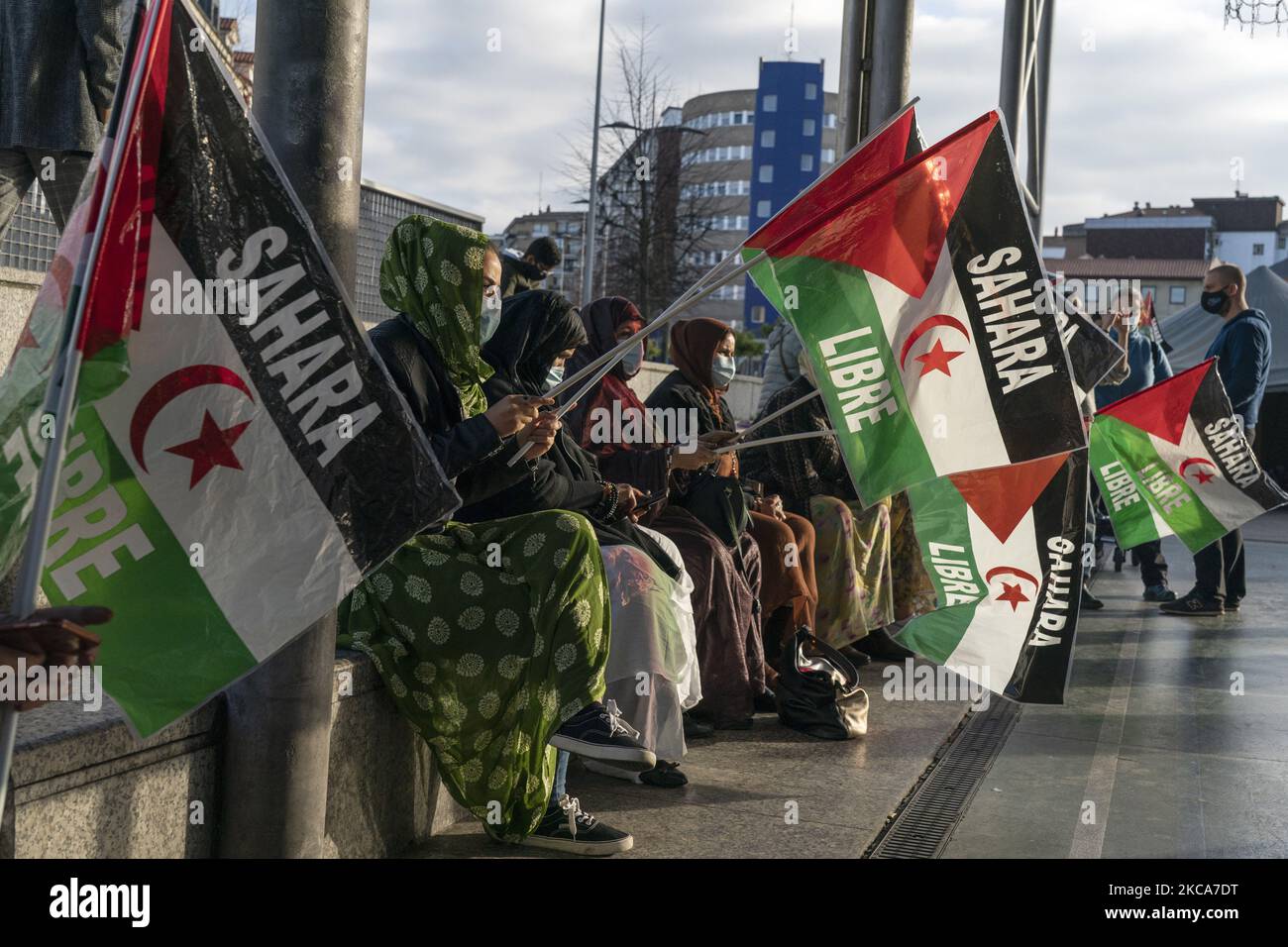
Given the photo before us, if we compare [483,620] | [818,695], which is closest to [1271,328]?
[818,695]

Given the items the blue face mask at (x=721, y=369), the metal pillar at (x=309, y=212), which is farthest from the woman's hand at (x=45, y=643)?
the blue face mask at (x=721, y=369)

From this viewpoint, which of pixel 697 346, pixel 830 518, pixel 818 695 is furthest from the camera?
pixel 830 518

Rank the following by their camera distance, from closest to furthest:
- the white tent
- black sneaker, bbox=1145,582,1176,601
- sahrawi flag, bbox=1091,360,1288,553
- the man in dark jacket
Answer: the man in dark jacket, sahrawi flag, bbox=1091,360,1288,553, black sneaker, bbox=1145,582,1176,601, the white tent

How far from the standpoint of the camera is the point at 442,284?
3846 mm

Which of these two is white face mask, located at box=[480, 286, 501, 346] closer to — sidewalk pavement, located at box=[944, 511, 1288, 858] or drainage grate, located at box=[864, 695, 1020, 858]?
drainage grate, located at box=[864, 695, 1020, 858]

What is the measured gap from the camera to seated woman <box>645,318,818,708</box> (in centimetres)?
588

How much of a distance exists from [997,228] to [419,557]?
6.22 ft

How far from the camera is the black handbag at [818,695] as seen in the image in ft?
17.7

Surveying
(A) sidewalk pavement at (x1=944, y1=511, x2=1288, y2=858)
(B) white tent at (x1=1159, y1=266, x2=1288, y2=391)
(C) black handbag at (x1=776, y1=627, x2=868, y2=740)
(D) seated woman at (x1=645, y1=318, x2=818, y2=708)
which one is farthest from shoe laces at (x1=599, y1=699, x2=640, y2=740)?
(B) white tent at (x1=1159, y1=266, x2=1288, y2=391)

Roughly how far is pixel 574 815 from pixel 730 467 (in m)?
2.41

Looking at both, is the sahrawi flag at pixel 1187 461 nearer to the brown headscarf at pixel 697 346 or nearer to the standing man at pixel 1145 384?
the standing man at pixel 1145 384

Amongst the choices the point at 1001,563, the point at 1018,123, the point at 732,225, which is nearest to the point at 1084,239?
the point at 732,225

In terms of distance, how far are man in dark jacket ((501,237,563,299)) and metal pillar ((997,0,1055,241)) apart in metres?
3.81

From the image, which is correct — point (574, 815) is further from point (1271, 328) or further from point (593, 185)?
point (593, 185)
